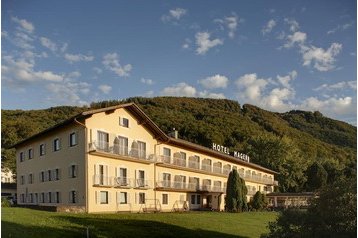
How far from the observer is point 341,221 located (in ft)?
31.4

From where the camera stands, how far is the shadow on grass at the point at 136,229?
13500mm

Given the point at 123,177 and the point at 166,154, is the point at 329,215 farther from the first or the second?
the point at 166,154

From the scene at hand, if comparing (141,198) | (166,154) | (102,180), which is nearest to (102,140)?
(102,180)

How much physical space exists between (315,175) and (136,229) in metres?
32.4

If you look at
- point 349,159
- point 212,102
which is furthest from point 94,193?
point 349,159

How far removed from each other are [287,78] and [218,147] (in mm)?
20600

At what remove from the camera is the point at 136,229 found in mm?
14641

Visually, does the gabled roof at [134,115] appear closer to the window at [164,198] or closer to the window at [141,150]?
the window at [141,150]

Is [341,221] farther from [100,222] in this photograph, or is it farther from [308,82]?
[100,222]

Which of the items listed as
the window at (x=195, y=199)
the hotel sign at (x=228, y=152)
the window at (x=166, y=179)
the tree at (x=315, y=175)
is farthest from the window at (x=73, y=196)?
the tree at (x=315, y=175)

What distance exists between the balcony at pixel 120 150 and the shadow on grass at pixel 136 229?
6682 mm

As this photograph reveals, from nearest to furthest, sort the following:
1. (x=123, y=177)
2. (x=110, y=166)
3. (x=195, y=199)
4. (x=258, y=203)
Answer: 1. (x=110, y=166)
2. (x=123, y=177)
3. (x=195, y=199)
4. (x=258, y=203)

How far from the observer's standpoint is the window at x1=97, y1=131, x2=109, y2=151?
74.5 feet

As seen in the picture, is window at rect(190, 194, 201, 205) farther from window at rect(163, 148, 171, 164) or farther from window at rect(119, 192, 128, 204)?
window at rect(119, 192, 128, 204)
